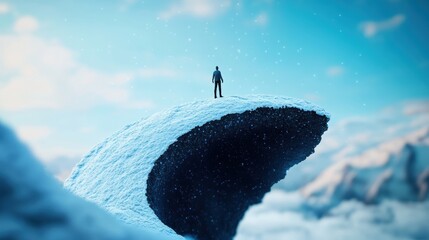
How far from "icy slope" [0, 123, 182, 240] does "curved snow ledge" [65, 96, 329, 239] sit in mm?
4360

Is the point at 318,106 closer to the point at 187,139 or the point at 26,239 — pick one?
the point at 187,139

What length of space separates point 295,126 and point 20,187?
8.03 m

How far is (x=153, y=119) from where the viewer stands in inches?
308

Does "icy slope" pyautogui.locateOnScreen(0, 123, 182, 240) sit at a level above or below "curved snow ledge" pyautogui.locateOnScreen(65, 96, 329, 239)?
below

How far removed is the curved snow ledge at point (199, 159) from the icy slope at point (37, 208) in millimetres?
4360

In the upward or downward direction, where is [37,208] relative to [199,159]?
downward

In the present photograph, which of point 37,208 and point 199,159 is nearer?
point 37,208

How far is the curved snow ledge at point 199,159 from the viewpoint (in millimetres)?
6582

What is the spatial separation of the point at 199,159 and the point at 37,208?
22.5 ft

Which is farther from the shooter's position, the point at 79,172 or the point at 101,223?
the point at 79,172

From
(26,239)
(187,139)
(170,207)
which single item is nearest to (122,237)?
(26,239)

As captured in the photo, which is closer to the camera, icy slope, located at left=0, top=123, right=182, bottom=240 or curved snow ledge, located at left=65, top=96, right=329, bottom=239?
icy slope, located at left=0, top=123, right=182, bottom=240

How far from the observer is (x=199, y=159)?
779 centimetres

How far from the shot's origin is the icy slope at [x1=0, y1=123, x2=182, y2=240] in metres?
0.92
